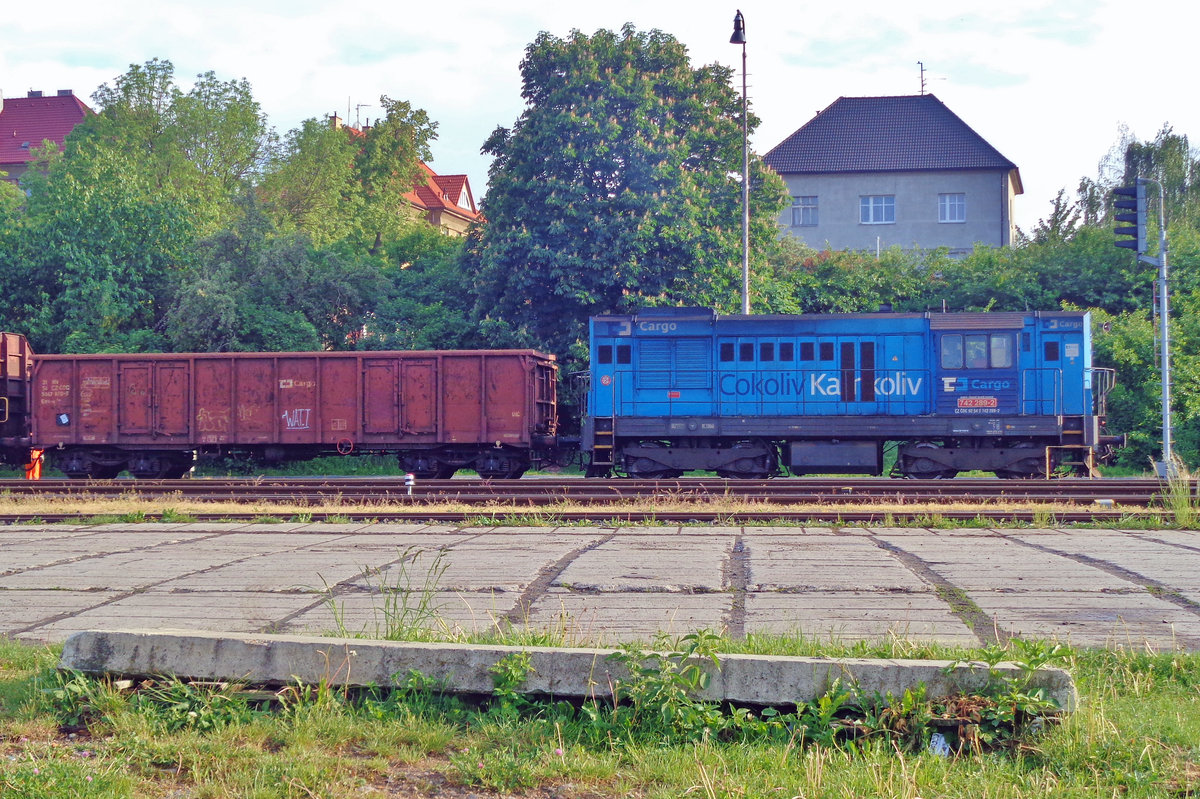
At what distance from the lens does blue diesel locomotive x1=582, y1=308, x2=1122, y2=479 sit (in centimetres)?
1877

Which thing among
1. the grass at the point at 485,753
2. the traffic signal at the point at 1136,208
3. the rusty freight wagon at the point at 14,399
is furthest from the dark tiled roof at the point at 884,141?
the grass at the point at 485,753

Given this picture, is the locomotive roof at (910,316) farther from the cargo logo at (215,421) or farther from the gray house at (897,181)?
the gray house at (897,181)

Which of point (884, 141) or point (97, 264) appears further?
point (884, 141)

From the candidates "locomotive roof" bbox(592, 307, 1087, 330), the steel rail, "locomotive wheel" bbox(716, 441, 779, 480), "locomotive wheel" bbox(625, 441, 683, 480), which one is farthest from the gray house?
the steel rail

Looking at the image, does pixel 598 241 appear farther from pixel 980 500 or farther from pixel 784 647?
pixel 784 647

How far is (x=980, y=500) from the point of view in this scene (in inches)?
555

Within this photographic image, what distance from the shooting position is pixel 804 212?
1857 inches

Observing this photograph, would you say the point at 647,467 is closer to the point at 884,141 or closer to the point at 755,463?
the point at 755,463

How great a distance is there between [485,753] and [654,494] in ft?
33.5

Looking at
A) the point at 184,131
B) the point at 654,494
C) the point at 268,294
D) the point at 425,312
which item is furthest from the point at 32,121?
the point at 654,494

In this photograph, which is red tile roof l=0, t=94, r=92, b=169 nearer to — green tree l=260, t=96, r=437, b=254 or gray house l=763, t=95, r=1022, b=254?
green tree l=260, t=96, r=437, b=254

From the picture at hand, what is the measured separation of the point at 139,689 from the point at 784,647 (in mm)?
3237

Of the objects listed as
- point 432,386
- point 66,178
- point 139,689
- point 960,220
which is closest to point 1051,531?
point 139,689

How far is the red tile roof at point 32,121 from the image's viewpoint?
64.4 meters
